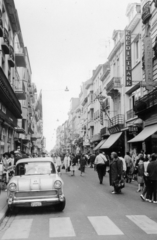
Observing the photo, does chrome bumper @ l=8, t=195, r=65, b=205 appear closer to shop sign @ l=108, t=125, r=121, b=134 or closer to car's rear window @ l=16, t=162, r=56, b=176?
car's rear window @ l=16, t=162, r=56, b=176

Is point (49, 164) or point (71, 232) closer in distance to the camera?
point (71, 232)

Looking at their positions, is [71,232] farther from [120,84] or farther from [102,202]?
[120,84]

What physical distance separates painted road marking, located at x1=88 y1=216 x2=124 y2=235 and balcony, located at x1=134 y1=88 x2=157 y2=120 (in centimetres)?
1281

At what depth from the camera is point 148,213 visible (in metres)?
9.38

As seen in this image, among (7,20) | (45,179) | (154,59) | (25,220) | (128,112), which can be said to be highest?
(7,20)

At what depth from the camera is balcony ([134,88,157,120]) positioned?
20.2 m

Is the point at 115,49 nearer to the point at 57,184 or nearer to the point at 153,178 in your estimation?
the point at 153,178

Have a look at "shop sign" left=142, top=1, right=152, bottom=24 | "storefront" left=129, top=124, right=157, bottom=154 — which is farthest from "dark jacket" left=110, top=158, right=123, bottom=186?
"shop sign" left=142, top=1, right=152, bottom=24

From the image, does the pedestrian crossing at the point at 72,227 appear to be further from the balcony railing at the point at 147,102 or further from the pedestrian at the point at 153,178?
the balcony railing at the point at 147,102

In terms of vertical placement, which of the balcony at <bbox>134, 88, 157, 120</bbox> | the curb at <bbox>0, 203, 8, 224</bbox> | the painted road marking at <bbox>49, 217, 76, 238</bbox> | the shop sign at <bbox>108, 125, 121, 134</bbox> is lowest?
the painted road marking at <bbox>49, 217, 76, 238</bbox>

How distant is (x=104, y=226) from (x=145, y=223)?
1.13 meters

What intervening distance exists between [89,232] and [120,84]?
26666 millimetres

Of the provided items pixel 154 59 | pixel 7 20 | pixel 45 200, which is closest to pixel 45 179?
pixel 45 200

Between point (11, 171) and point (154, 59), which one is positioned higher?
point (154, 59)
